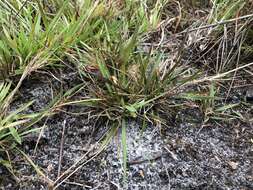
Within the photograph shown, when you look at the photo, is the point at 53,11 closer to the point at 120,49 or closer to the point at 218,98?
the point at 120,49

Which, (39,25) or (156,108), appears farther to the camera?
(39,25)

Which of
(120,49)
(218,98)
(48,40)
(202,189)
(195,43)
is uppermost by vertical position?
(48,40)

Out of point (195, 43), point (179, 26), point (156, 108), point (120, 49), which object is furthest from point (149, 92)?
point (179, 26)

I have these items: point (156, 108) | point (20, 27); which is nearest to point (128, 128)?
point (156, 108)

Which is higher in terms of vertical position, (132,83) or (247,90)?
(132,83)

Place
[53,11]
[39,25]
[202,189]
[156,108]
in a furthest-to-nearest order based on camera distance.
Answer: [53,11], [39,25], [156,108], [202,189]

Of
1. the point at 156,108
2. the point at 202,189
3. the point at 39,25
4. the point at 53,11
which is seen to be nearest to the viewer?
the point at 202,189
